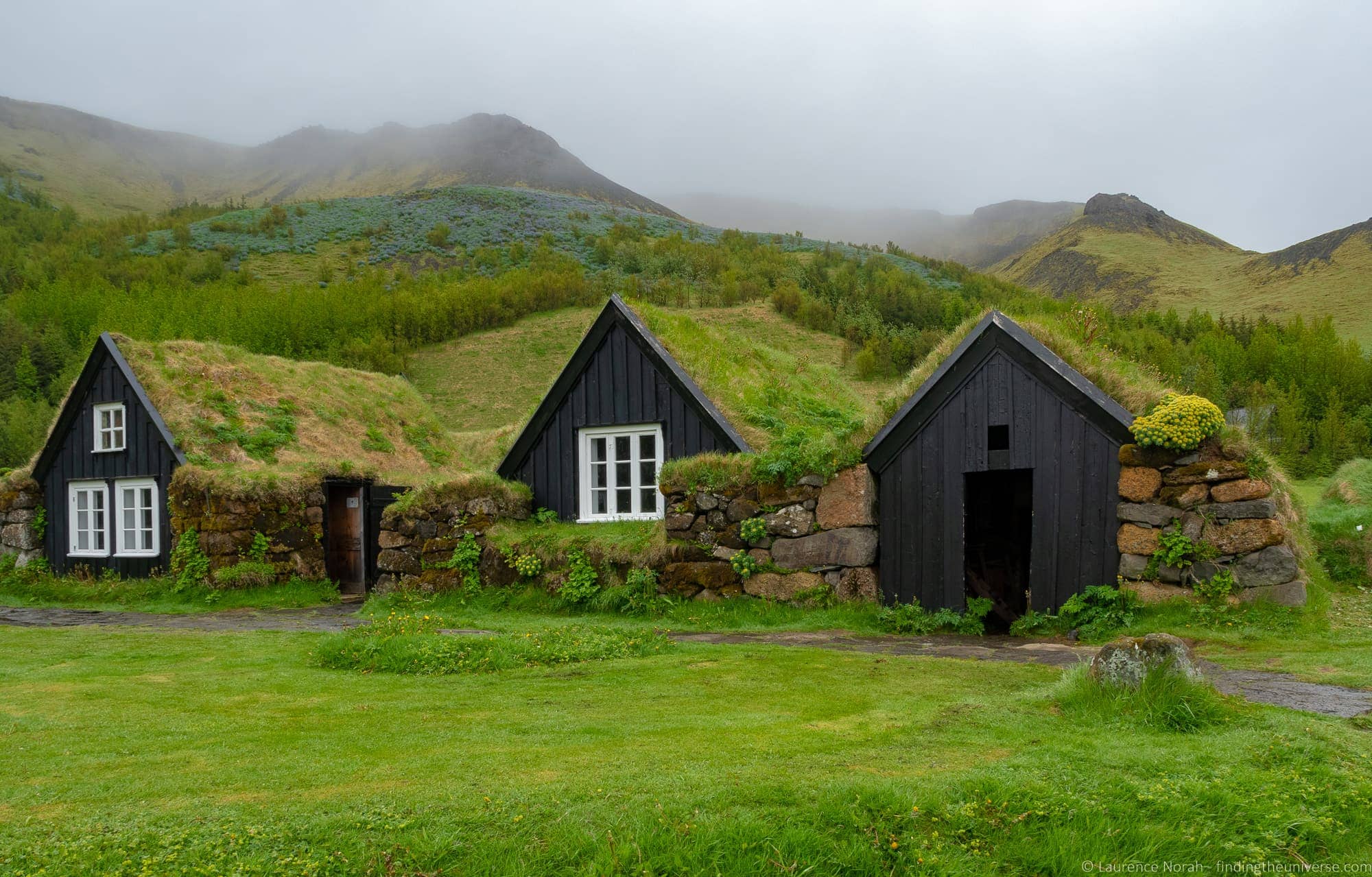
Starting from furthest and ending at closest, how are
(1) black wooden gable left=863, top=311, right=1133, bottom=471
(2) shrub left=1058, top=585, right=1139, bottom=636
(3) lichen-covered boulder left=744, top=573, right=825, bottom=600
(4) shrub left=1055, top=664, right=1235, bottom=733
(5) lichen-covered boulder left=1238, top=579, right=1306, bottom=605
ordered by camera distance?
(3) lichen-covered boulder left=744, top=573, right=825, bottom=600 < (1) black wooden gable left=863, top=311, right=1133, bottom=471 < (2) shrub left=1058, top=585, right=1139, bottom=636 < (5) lichen-covered boulder left=1238, top=579, right=1306, bottom=605 < (4) shrub left=1055, top=664, right=1235, bottom=733

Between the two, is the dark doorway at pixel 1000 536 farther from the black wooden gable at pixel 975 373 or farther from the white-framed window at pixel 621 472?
the white-framed window at pixel 621 472

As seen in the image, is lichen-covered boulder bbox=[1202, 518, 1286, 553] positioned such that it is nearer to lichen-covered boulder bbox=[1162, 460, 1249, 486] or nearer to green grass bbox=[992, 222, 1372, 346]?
lichen-covered boulder bbox=[1162, 460, 1249, 486]

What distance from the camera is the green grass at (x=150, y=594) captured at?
18.6 meters

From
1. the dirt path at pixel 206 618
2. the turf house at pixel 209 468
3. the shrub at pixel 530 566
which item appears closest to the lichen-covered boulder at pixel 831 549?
the shrub at pixel 530 566

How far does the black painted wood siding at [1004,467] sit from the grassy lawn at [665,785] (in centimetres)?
477

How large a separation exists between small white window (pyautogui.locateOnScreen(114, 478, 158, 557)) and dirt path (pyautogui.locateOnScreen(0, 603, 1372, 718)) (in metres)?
2.16

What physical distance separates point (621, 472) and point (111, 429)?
12.8m

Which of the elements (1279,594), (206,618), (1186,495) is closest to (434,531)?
(206,618)

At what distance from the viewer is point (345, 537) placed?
21812 millimetres

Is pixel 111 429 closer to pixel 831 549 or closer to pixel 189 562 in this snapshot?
pixel 189 562

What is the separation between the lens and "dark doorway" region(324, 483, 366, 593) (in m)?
21.4

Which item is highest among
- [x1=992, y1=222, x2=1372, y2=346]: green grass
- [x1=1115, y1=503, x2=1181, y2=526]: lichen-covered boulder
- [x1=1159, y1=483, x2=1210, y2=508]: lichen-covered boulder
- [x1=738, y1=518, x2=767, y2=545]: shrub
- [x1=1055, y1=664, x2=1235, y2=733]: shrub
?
[x1=992, y1=222, x2=1372, y2=346]: green grass

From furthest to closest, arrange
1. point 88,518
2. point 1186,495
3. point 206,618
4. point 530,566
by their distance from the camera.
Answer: point 88,518, point 206,618, point 530,566, point 1186,495

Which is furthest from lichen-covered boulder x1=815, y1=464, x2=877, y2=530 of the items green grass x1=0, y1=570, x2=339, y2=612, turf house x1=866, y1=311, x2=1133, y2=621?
green grass x1=0, y1=570, x2=339, y2=612
